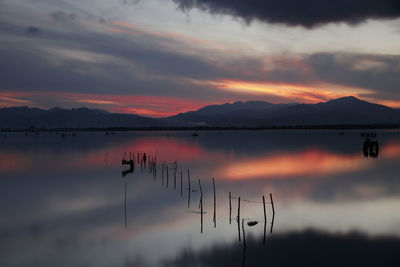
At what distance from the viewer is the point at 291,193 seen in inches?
976

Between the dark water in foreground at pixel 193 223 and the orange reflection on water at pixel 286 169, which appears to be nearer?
the dark water in foreground at pixel 193 223

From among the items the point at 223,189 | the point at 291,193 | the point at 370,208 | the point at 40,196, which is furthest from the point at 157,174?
the point at 370,208

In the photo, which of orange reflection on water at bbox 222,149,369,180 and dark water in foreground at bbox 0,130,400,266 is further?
orange reflection on water at bbox 222,149,369,180

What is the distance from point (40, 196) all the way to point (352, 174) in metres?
29.3

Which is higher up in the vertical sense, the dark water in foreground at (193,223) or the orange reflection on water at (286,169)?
the dark water in foreground at (193,223)

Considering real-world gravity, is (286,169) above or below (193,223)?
below

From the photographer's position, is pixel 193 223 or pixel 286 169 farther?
pixel 286 169

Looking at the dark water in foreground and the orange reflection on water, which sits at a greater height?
the dark water in foreground

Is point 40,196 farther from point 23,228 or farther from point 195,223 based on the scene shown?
point 195,223

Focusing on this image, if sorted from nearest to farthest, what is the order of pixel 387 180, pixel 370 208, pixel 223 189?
pixel 370 208, pixel 223 189, pixel 387 180

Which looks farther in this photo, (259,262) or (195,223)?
(195,223)

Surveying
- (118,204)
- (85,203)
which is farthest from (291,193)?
(85,203)

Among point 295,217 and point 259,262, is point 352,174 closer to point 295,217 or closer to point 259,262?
point 295,217

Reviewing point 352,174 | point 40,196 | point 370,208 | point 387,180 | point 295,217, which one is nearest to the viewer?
point 295,217
